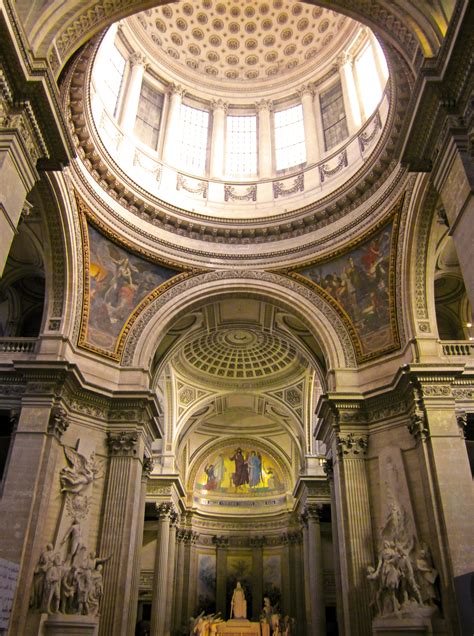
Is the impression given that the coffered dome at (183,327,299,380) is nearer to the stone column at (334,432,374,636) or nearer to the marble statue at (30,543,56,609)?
the stone column at (334,432,374,636)

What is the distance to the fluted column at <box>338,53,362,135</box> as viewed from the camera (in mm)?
19734

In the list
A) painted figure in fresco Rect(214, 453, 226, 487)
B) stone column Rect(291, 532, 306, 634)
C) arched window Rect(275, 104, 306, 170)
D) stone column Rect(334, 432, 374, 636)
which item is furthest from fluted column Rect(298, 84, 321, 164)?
painted figure in fresco Rect(214, 453, 226, 487)

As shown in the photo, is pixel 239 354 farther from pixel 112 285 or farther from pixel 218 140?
Result: pixel 218 140

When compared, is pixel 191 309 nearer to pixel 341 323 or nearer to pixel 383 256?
pixel 341 323

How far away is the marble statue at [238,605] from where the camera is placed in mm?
27250

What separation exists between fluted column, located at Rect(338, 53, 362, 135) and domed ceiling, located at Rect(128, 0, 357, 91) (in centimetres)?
108

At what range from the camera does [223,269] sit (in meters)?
19.1

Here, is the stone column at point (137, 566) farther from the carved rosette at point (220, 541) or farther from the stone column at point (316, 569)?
the carved rosette at point (220, 541)

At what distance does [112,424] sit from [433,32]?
12.3 metres

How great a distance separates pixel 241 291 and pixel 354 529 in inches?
330

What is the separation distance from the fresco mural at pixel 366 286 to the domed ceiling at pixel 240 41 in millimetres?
9682

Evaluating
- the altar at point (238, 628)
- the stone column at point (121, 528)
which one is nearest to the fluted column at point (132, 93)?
the stone column at point (121, 528)

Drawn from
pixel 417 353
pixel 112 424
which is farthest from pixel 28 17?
pixel 417 353

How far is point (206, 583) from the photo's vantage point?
29.4 metres
